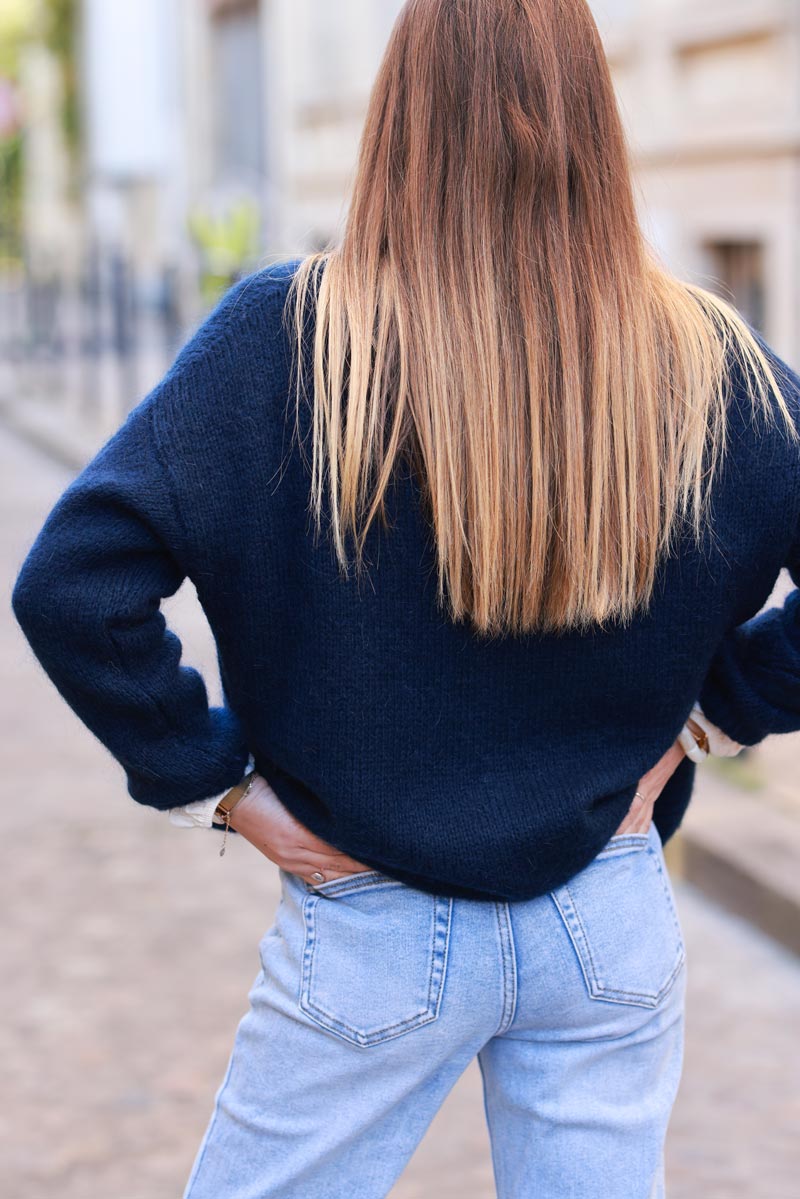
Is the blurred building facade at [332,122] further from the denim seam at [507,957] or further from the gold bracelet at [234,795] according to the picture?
the denim seam at [507,957]

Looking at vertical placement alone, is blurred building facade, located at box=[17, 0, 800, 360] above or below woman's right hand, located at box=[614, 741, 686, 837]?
below

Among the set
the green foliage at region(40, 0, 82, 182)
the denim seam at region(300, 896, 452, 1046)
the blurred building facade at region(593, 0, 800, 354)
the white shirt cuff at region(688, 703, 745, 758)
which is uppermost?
the white shirt cuff at region(688, 703, 745, 758)

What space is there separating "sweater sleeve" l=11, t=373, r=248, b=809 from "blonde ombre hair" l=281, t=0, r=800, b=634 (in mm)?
155

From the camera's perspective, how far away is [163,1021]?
3502mm

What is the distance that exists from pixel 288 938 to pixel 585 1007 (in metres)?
0.30

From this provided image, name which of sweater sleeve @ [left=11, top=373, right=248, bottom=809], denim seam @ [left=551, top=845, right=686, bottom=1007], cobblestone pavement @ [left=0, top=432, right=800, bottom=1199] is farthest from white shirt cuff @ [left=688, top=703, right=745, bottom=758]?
cobblestone pavement @ [left=0, top=432, right=800, bottom=1199]

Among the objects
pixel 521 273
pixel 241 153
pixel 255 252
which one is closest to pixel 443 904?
pixel 521 273

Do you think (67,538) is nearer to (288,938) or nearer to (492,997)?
(288,938)

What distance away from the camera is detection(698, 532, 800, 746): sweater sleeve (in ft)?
5.65

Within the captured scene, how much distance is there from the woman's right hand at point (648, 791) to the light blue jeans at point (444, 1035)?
0.03 metres

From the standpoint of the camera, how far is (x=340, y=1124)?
5.11 ft

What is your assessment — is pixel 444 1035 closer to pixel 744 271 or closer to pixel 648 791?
pixel 648 791

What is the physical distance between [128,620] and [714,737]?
27.3 inches

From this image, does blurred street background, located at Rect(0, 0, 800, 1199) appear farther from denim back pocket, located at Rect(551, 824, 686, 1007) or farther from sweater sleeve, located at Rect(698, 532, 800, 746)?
denim back pocket, located at Rect(551, 824, 686, 1007)
